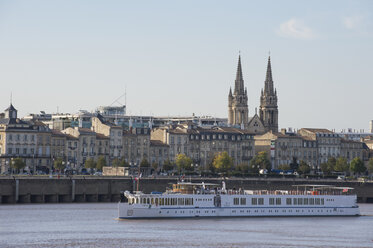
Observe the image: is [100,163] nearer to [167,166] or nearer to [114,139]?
[167,166]

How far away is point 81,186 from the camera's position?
458 feet

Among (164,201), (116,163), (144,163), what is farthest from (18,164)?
(164,201)

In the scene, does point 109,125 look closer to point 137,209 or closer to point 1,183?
point 1,183

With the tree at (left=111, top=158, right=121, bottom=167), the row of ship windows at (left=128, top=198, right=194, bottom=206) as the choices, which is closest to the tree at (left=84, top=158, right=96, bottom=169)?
the tree at (left=111, top=158, right=121, bottom=167)

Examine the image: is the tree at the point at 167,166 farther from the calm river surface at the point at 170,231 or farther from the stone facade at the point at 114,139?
the calm river surface at the point at 170,231

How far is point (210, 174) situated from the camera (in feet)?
561

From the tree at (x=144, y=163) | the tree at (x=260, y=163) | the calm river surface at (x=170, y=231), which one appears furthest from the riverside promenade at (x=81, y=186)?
the tree at (x=260, y=163)

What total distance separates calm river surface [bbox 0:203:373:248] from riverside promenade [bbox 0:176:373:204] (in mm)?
14466

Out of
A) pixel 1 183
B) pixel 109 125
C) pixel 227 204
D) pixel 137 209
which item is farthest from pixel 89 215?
pixel 109 125

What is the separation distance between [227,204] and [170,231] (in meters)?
18.6

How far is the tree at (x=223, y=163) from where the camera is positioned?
18650cm

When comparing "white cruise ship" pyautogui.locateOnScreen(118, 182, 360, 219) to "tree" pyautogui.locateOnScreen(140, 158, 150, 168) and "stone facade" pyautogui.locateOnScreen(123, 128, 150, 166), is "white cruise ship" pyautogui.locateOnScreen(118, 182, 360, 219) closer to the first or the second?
"tree" pyautogui.locateOnScreen(140, 158, 150, 168)

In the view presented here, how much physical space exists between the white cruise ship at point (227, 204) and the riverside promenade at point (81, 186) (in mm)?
23769

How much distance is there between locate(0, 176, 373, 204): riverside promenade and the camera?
13250cm
